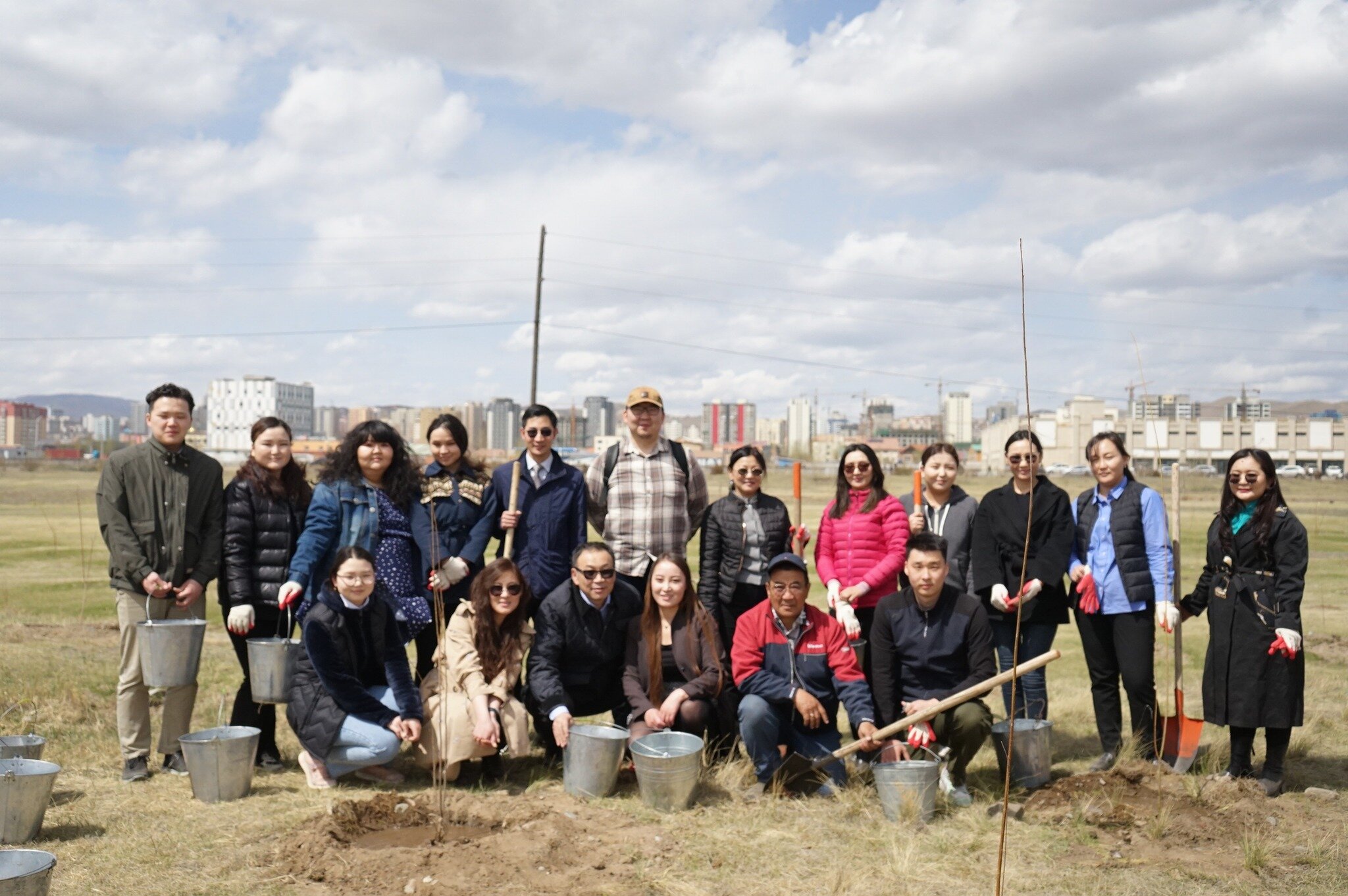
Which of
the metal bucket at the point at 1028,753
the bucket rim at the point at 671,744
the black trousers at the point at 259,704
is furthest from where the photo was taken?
the black trousers at the point at 259,704

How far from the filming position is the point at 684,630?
5.89m

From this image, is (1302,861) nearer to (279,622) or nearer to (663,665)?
(663,665)

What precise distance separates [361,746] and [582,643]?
1.31 meters

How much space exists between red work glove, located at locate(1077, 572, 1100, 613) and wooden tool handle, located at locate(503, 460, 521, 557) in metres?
3.41

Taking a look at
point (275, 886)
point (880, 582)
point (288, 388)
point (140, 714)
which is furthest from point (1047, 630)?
point (288, 388)

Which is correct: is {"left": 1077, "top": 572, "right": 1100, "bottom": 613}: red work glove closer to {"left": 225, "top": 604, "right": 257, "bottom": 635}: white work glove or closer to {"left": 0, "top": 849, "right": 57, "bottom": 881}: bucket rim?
{"left": 225, "top": 604, "right": 257, "bottom": 635}: white work glove

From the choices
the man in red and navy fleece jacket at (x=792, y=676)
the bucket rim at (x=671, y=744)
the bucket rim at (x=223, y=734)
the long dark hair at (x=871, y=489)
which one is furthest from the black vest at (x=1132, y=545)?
the bucket rim at (x=223, y=734)

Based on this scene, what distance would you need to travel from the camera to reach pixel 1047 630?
6.20 meters

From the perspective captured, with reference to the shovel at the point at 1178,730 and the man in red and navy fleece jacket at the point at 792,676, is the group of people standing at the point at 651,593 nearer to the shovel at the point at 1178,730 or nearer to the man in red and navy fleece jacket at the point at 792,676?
the man in red and navy fleece jacket at the point at 792,676

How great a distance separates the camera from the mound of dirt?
424cm

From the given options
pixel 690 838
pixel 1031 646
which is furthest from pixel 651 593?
pixel 1031 646

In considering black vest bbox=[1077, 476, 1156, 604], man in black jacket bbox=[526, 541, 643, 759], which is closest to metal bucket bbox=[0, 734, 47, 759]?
man in black jacket bbox=[526, 541, 643, 759]

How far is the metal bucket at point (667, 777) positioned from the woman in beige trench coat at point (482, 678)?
85 centimetres

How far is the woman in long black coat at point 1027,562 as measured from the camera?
6.07 m
